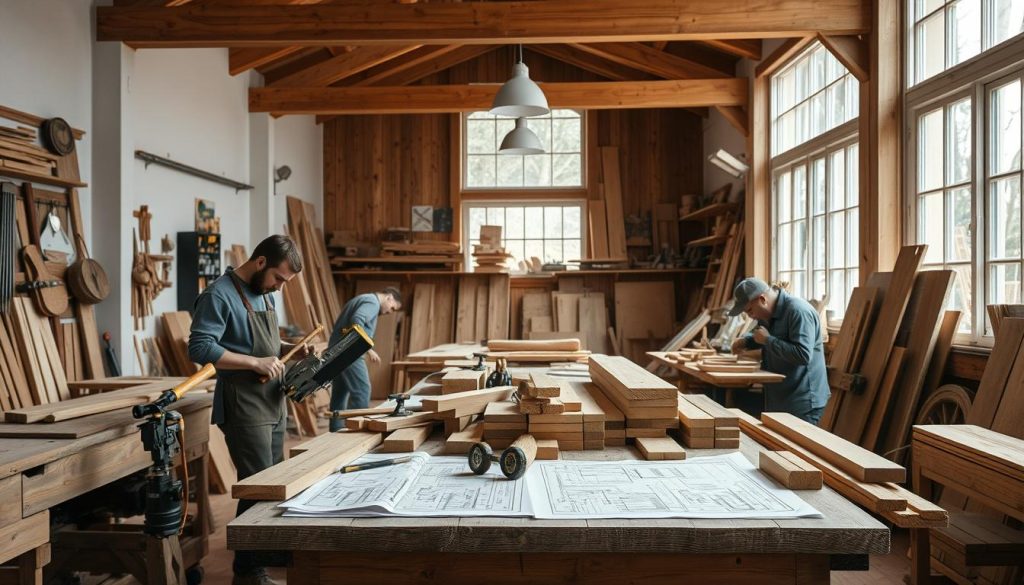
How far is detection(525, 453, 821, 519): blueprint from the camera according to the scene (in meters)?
1.78

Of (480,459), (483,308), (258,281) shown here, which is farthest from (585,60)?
(480,459)

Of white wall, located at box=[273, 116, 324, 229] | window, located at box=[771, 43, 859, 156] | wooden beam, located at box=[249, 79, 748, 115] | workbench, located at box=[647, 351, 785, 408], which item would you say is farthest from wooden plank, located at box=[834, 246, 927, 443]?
white wall, located at box=[273, 116, 324, 229]

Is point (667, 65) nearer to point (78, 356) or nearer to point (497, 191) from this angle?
point (497, 191)

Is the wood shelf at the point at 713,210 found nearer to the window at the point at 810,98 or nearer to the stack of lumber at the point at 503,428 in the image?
the window at the point at 810,98

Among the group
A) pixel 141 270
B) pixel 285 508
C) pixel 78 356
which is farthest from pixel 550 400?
pixel 141 270

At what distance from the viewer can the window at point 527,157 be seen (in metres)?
10.4

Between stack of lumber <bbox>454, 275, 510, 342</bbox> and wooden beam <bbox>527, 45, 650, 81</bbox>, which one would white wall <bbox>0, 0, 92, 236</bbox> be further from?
wooden beam <bbox>527, 45, 650, 81</bbox>

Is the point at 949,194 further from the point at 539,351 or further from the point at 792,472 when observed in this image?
the point at 792,472

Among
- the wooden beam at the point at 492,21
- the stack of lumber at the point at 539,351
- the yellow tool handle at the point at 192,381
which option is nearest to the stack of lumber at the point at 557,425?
the yellow tool handle at the point at 192,381

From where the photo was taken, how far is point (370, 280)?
10438mm

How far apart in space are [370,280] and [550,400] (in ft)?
27.2

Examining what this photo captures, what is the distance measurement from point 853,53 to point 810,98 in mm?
1412

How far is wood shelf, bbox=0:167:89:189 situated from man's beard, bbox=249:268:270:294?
189cm

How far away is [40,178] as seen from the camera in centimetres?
459
